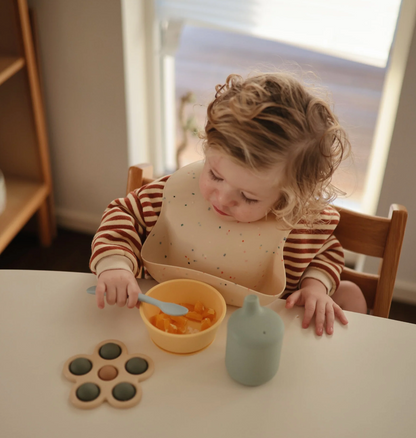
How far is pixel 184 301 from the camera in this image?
0.80m

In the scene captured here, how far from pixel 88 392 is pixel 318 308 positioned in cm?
39

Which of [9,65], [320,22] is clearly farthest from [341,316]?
[9,65]

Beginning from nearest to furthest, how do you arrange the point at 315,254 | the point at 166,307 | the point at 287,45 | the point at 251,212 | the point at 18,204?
the point at 166,307, the point at 251,212, the point at 315,254, the point at 18,204, the point at 287,45

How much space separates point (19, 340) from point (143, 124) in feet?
4.50

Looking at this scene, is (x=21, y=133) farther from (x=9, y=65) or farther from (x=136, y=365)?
(x=136, y=365)

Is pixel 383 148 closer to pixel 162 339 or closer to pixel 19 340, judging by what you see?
pixel 162 339

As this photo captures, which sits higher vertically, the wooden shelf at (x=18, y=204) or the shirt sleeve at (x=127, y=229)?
the shirt sleeve at (x=127, y=229)

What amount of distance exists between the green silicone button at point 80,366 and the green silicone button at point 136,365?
0.06 m

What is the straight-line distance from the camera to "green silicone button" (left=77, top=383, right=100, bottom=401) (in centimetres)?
63

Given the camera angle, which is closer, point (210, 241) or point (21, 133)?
point (210, 241)

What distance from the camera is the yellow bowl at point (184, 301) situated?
2.27ft

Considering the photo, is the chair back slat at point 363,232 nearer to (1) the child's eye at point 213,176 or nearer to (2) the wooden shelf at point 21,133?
(1) the child's eye at point 213,176

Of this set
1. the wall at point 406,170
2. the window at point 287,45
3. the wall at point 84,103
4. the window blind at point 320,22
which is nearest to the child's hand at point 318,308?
the window at point 287,45

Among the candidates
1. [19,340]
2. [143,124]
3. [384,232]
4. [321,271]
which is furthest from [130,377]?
[143,124]
